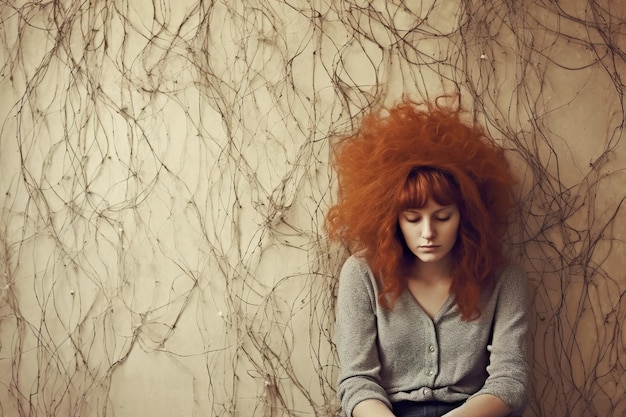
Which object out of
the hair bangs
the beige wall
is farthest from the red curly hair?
the beige wall

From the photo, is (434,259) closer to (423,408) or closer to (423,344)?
(423,344)

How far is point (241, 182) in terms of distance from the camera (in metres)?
1.99

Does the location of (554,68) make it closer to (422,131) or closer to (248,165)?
(422,131)

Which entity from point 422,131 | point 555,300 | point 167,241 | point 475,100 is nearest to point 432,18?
point 475,100

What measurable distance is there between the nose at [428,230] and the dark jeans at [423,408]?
45cm

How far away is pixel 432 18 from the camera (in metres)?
1.96

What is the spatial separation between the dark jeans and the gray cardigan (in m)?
0.02

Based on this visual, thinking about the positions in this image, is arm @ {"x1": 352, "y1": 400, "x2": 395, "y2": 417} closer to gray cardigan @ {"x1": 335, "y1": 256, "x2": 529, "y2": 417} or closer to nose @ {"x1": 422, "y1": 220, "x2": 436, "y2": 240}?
gray cardigan @ {"x1": 335, "y1": 256, "x2": 529, "y2": 417}

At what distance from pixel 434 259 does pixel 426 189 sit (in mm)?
189

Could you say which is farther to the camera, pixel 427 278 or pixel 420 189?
pixel 427 278

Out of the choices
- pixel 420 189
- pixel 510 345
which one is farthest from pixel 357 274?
pixel 510 345

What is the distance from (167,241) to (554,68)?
4.17 ft

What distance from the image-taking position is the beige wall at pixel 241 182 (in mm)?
1961

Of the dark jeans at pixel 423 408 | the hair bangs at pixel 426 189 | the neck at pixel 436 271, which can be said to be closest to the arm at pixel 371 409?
the dark jeans at pixel 423 408
